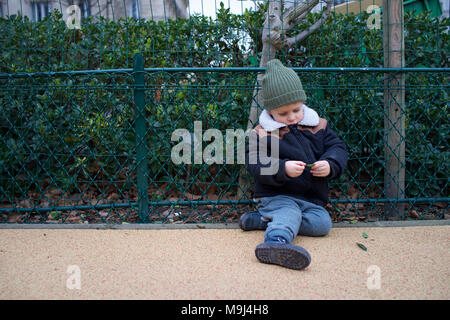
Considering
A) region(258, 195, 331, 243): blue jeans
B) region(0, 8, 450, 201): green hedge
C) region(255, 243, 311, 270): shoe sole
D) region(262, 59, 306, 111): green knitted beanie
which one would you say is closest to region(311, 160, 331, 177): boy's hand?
region(258, 195, 331, 243): blue jeans

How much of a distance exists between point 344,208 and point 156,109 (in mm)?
1678

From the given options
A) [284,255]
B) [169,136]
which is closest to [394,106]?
[284,255]

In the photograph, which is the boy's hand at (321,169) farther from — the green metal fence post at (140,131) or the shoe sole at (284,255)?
the green metal fence post at (140,131)

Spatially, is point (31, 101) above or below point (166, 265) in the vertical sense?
above

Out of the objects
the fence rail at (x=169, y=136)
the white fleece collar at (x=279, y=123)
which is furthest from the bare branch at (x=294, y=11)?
the white fleece collar at (x=279, y=123)

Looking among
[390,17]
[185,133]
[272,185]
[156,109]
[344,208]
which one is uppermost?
[390,17]

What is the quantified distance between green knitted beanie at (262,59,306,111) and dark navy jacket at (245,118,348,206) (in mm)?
196

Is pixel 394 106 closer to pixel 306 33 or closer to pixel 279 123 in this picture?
pixel 306 33

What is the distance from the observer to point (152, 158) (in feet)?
9.22

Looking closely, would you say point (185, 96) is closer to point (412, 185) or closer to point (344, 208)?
point (344, 208)

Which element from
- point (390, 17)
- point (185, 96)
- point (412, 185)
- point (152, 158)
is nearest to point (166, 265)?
point (152, 158)

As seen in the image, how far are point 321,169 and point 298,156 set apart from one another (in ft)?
0.60

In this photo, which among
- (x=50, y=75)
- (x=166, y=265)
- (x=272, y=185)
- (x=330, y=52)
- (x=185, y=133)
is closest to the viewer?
(x=166, y=265)

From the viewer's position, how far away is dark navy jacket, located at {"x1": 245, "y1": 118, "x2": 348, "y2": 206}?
2.20 meters
